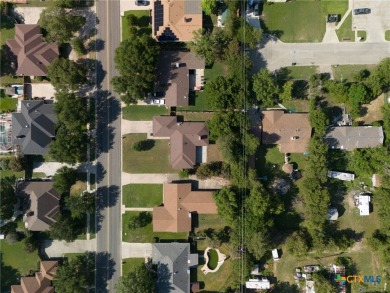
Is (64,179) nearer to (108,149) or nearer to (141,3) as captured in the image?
(108,149)

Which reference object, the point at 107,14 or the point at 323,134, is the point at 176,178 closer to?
the point at 323,134

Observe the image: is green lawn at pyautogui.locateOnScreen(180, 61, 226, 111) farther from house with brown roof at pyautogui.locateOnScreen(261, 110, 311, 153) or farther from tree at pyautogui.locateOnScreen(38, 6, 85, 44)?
tree at pyautogui.locateOnScreen(38, 6, 85, 44)


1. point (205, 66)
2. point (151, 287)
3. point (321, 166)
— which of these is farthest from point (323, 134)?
point (151, 287)

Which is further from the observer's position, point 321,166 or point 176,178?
point 176,178

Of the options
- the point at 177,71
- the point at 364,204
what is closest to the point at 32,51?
the point at 177,71

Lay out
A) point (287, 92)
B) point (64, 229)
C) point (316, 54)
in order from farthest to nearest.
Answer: point (316, 54) < point (64, 229) < point (287, 92)

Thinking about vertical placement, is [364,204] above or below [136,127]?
below

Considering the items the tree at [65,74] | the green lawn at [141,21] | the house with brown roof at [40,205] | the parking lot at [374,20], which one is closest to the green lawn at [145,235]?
the house with brown roof at [40,205]
